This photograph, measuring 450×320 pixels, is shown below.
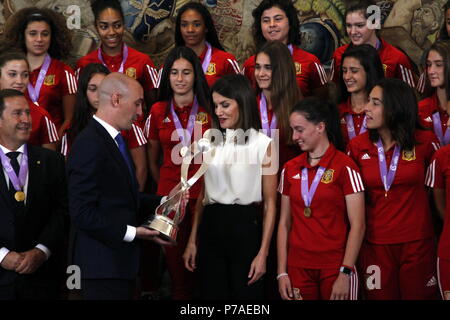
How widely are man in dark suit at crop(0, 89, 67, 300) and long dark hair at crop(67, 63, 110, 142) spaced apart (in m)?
0.71

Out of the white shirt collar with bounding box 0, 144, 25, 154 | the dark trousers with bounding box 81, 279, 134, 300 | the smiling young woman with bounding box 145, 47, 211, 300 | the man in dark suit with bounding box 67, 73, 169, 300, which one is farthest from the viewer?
the smiling young woman with bounding box 145, 47, 211, 300

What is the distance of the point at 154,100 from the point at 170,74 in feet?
3.21

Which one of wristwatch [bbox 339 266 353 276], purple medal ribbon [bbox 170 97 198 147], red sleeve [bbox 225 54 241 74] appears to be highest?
red sleeve [bbox 225 54 241 74]

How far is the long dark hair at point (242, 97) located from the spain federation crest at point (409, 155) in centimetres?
95

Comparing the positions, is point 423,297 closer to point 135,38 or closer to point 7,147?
point 7,147

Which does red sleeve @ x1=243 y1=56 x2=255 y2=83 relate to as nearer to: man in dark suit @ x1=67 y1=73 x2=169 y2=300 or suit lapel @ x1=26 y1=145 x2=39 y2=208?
suit lapel @ x1=26 y1=145 x2=39 y2=208

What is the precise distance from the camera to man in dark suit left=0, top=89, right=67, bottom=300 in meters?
5.09

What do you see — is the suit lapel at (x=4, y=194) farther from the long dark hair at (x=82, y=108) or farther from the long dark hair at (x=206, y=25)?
the long dark hair at (x=206, y=25)

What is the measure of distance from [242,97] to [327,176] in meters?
0.74

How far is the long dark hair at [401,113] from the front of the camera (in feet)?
17.6

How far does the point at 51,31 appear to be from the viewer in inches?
283

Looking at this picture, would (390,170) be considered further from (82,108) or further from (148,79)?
(148,79)

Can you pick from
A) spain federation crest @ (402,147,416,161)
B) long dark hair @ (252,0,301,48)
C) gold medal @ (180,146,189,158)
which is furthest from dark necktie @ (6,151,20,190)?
long dark hair @ (252,0,301,48)

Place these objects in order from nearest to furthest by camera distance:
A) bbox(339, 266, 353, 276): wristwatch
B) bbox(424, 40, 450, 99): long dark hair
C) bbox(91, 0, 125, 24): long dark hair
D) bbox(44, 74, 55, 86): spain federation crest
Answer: bbox(339, 266, 353, 276): wristwatch, bbox(424, 40, 450, 99): long dark hair, bbox(44, 74, 55, 86): spain federation crest, bbox(91, 0, 125, 24): long dark hair
